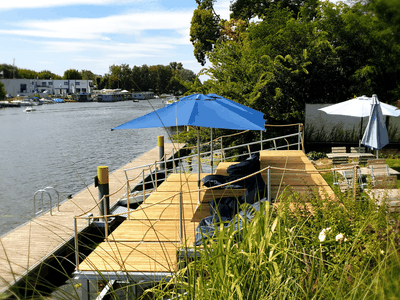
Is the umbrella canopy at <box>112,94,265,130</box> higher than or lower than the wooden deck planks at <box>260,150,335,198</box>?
higher

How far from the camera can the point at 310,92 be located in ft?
55.0

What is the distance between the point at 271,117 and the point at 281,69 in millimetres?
2101

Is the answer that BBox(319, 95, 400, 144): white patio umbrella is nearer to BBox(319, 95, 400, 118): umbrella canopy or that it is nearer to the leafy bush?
BBox(319, 95, 400, 118): umbrella canopy

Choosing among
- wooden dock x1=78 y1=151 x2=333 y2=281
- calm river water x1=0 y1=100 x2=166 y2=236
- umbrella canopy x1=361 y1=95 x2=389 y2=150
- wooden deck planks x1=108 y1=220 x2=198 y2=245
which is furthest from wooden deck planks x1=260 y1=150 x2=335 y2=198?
calm river water x1=0 y1=100 x2=166 y2=236

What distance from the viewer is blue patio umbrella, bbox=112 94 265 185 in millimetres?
6840

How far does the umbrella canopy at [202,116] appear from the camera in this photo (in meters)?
6.84

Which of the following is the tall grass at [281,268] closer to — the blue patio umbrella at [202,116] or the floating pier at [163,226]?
the floating pier at [163,226]

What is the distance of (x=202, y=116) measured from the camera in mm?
6992

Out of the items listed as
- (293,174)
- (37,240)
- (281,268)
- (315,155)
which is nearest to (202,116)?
(293,174)

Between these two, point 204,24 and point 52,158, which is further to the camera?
A: point 204,24

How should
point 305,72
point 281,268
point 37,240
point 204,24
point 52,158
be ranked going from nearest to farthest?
point 281,268 < point 37,240 < point 305,72 < point 52,158 < point 204,24

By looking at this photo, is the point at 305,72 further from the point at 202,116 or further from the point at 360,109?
the point at 202,116

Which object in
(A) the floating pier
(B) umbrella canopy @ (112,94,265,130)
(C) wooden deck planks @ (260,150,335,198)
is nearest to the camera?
(A) the floating pier

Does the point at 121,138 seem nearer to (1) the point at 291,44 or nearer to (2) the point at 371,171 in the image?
(1) the point at 291,44
